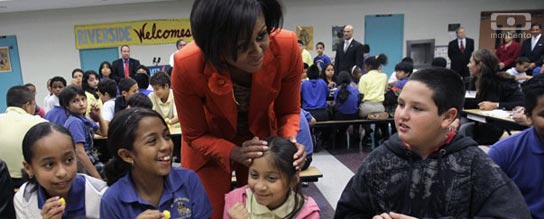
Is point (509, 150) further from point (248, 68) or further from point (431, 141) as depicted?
point (248, 68)

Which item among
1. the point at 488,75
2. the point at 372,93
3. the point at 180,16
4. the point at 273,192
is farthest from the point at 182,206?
the point at 180,16

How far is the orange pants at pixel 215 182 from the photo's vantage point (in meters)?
1.64

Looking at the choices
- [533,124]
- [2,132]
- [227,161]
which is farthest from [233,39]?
[2,132]

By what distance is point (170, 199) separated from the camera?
59.6 inches

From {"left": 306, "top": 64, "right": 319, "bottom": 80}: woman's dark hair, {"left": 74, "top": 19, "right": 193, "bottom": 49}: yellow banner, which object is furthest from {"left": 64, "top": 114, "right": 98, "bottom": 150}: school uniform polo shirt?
{"left": 74, "top": 19, "right": 193, "bottom": 49}: yellow banner

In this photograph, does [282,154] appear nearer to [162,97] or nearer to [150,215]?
[150,215]

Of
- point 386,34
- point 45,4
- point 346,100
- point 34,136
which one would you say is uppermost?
point 45,4

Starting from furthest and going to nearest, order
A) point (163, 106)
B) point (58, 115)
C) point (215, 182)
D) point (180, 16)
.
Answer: point (180, 16), point (163, 106), point (58, 115), point (215, 182)

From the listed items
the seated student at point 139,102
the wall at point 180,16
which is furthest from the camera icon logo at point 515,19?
the seated student at point 139,102

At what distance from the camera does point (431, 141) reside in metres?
1.20

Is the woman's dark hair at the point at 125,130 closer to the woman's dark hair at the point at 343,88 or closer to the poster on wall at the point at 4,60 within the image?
the woman's dark hair at the point at 343,88

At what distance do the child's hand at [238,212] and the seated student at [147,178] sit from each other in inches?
4.6

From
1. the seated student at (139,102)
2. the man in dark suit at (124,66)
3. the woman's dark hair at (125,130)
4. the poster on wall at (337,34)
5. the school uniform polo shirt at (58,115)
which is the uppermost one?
the poster on wall at (337,34)

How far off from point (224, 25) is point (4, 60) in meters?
11.8
